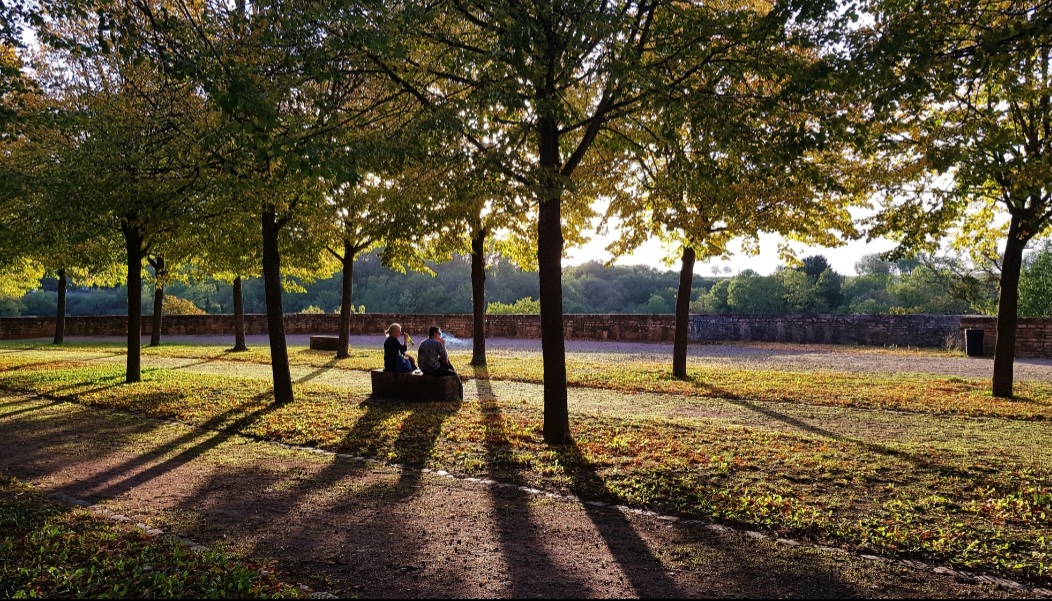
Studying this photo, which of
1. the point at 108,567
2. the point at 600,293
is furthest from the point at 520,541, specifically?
the point at 600,293

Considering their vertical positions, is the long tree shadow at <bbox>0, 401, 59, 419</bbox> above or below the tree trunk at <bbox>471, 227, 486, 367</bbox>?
below

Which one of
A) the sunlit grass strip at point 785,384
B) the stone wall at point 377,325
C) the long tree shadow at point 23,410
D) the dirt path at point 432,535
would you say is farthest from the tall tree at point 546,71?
the stone wall at point 377,325

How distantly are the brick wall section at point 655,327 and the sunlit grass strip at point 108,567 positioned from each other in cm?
2213

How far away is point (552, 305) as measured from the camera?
24.9 ft

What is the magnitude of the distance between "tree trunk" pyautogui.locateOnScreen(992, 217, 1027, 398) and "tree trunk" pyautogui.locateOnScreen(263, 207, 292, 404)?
39.2 ft

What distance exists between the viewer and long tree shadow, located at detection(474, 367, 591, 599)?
3678 mm

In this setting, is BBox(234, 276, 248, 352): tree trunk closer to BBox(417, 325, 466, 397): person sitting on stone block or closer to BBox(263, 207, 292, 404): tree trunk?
BBox(263, 207, 292, 404): tree trunk

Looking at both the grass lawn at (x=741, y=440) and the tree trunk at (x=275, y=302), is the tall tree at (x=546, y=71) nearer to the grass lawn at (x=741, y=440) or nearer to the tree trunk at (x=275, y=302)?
the grass lawn at (x=741, y=440)

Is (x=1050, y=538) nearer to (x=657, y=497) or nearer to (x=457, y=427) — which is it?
(x=657, y=497)

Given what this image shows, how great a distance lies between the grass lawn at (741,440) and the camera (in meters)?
4.73

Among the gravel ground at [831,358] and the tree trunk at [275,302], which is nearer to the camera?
the tree trunk at [275,302]

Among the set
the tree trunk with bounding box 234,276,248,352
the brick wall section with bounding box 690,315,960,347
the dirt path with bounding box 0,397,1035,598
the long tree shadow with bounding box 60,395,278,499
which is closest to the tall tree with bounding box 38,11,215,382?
the long tree shadow with bounding box 60,395,278,499

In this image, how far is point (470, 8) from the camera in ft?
22.3

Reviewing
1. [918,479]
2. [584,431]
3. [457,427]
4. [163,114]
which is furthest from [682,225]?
[163,114]
